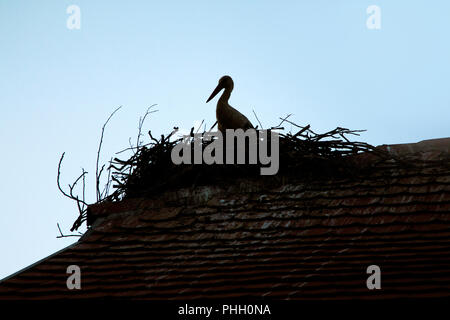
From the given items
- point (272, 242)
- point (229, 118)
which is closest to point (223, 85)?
point (229, 118)

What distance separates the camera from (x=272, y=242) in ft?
17.9

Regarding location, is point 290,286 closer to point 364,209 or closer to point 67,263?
point 364,209

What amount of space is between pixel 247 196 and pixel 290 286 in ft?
6.93

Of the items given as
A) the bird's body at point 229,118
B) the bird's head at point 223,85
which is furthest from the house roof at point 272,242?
the bird's head at point 223,85

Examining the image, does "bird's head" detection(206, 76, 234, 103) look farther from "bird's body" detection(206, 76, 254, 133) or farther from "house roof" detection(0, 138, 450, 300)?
"house roof" detection(0, 138, 450, 300)

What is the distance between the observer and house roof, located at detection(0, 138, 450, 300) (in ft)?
14.9

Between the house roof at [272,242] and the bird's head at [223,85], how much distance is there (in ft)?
8.89

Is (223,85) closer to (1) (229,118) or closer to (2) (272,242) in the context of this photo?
(1) (229,118)

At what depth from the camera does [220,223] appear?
19.7 feet

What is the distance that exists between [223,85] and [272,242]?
4.27 m

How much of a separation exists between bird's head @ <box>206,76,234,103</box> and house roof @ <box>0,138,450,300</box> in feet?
8.89

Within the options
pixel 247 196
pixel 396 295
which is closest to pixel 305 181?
pixel 247 196

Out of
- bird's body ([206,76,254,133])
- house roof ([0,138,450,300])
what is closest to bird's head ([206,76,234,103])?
bird's body ([206,76,254,133])
